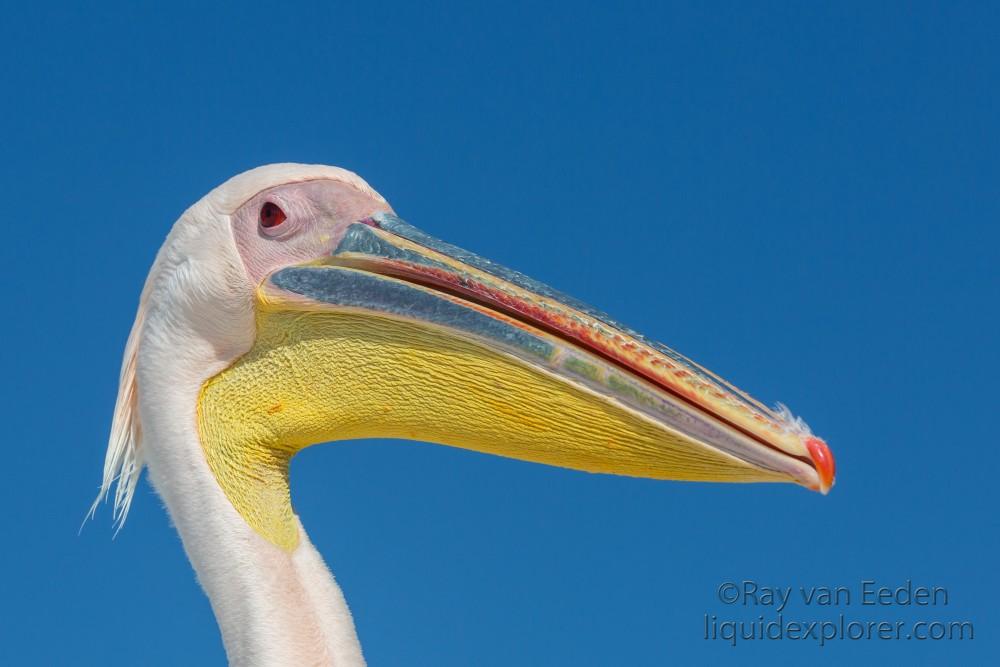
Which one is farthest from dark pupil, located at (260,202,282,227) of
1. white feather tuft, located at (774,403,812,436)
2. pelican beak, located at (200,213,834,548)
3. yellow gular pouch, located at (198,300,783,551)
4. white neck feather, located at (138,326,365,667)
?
white feather tuft, located at (774,403,812,436)

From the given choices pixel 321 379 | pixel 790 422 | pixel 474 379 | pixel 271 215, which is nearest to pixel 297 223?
pixel 271 215

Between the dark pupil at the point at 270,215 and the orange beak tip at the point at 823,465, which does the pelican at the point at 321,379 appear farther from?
the orange beak tip at the point at 823,465

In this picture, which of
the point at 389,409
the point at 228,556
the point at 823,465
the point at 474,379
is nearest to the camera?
the point at 823,465

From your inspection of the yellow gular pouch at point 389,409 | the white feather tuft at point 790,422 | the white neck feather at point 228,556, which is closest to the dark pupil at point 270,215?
the yellow gular pouch at point 389,409

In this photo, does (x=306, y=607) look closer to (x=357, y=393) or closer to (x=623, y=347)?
(x=357, y=393)

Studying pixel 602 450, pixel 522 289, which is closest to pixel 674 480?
pixel 602 450

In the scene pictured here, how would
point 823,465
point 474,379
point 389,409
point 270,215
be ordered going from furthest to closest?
1. point 270,215
2. point 389,409
3. point 474,379
4. point 823,465

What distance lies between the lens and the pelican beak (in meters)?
3.83

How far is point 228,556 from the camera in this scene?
14.4ft

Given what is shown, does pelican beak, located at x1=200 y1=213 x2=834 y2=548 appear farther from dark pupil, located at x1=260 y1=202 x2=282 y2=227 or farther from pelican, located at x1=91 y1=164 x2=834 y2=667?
dark pupil, located at x1=260 y1=202 x2=282 y2=227

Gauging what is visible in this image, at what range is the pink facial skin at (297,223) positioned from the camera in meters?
4.68

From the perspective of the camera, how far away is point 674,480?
4105mm

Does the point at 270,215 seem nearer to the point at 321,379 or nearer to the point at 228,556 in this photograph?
the point at 321,379

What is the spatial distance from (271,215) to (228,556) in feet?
4.44
